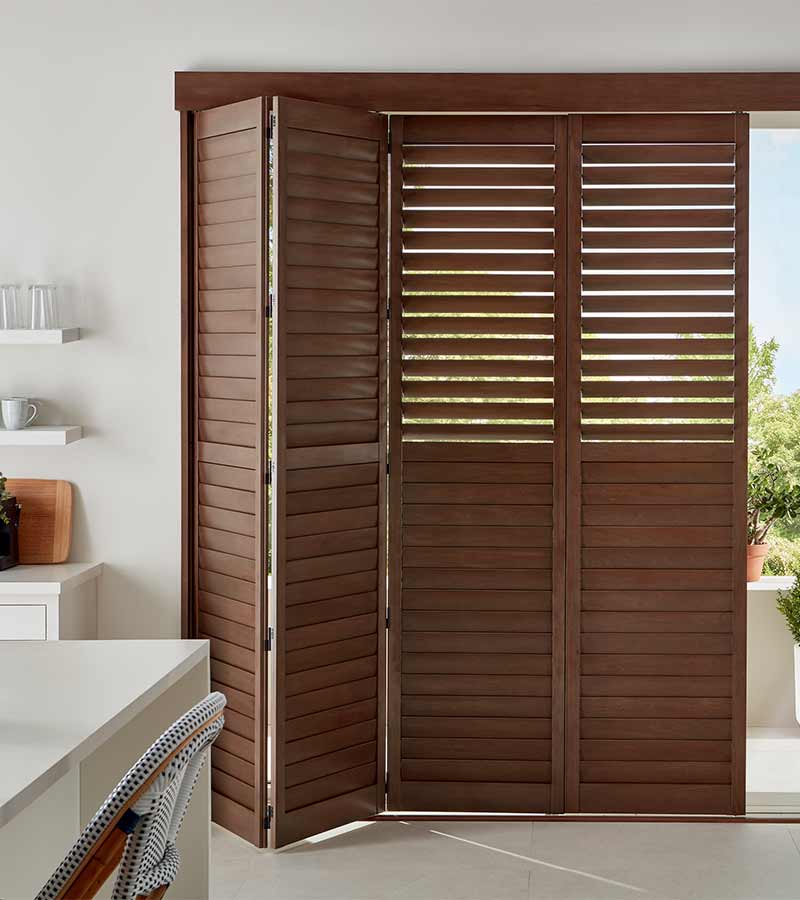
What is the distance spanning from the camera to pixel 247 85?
3424 mm

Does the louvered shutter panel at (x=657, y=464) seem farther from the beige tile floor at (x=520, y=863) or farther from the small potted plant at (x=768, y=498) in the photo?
the small potted plant at (x=768, y=498)

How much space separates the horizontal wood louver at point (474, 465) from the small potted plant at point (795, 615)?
3.95ft

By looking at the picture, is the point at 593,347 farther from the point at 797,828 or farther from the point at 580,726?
the point at 797,828

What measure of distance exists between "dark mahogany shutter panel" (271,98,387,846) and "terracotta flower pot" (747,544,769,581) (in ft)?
5.82

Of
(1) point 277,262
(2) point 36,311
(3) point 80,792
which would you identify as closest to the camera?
(3) point 80,792

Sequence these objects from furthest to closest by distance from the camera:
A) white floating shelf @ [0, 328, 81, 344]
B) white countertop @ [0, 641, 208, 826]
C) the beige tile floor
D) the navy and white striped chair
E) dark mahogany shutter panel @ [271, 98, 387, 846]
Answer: white floating shelf @ [0, 328, 81, 344], dark mahogany shutter panel @ [271, 98, 387, 846], the beige tile floor, white countertop @ [0, 641, 208, 826], the navy and white striped chair

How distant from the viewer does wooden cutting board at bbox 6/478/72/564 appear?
11.5ft

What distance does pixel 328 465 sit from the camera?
10.9 ft

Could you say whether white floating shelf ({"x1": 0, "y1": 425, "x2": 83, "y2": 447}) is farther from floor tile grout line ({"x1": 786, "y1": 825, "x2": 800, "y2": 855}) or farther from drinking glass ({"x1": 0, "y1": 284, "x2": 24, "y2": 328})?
floor tile grout line ({"x1": 786, "y1": 825, "x2": 800, "y2": 855})

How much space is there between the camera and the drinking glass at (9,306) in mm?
3404

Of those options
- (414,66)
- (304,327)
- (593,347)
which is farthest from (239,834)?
(414,66)

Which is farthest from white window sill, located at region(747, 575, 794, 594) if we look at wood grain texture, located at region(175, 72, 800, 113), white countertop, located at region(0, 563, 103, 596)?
white countertop, located at region(0, 563, 103, 596)

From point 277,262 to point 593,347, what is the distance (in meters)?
1.03

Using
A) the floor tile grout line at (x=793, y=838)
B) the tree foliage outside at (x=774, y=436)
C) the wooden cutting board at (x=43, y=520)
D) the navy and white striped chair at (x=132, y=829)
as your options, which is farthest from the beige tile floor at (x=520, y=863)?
the navy and white striped chair at (x=132, y=829)
